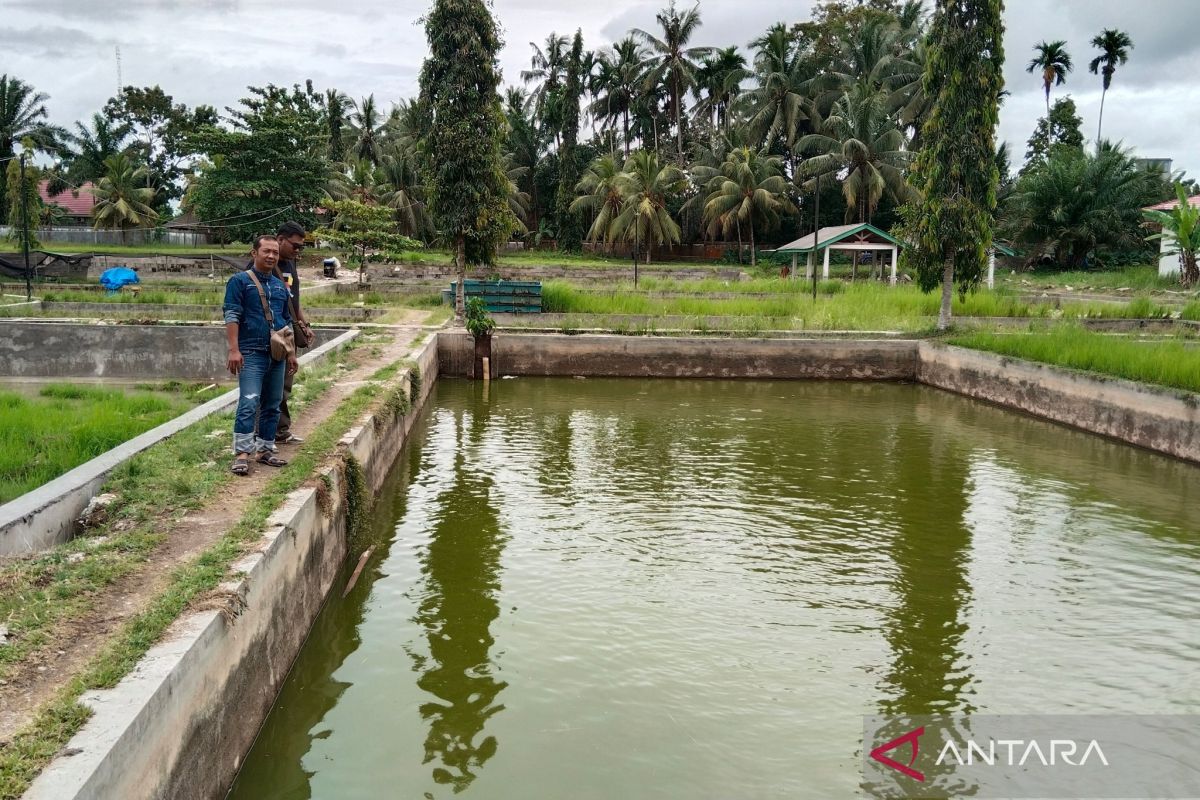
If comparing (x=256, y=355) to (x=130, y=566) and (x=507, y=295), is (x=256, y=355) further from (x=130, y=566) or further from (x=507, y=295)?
(x=507, y=295)

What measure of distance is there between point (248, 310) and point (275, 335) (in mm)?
247

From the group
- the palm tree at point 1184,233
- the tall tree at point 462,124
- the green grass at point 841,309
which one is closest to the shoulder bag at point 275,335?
the tall tree at point 462,124

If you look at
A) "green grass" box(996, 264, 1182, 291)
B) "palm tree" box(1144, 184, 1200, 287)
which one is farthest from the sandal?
"palm tree" box(1144, 184, 1200, 287)

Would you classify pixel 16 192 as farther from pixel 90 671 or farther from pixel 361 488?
pixel 90 671

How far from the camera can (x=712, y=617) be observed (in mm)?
6035

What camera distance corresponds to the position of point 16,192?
35094 mm

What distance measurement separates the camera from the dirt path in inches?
121

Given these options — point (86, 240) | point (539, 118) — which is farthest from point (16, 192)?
point (539, 118)

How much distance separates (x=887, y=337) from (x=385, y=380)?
1131cm

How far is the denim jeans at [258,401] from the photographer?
6195 mm

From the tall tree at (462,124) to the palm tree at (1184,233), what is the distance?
2313 cm

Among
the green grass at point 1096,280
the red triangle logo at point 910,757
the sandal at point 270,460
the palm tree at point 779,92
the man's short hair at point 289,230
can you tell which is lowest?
the red triangle logo at point 910,757

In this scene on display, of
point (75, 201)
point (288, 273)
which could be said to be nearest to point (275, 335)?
point (288, 273)

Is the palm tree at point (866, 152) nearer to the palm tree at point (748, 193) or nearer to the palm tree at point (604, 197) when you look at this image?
the palm tree at point (748, 193)
